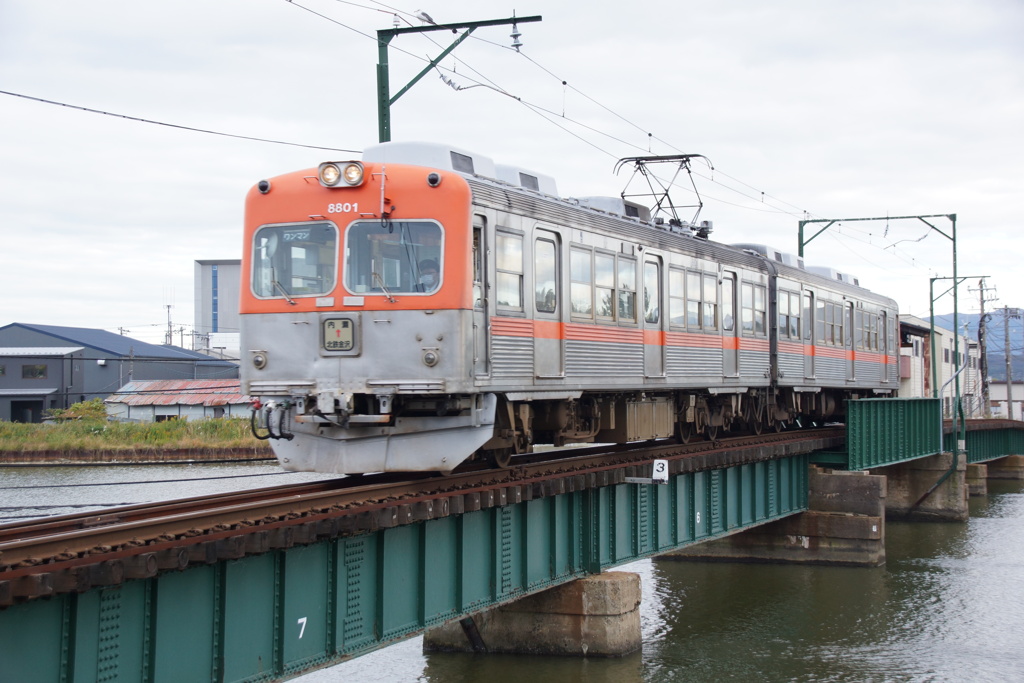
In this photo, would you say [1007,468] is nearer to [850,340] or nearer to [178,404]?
Answer: [850,340]

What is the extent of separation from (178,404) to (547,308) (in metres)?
39.3

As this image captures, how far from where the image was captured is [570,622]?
56.3 feet

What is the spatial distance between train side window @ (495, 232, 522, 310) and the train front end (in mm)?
817

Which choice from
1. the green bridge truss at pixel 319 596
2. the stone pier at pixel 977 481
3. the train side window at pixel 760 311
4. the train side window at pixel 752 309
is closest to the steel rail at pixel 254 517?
the green bridge truss at pixel 319 596

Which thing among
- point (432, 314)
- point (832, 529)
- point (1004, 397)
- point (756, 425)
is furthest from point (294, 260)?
point (1004, 397)

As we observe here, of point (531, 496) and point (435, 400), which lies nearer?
point (435, 400)

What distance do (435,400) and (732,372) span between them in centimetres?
944

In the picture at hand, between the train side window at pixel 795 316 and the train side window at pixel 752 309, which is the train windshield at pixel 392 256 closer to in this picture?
the train side window at pixel 752 309

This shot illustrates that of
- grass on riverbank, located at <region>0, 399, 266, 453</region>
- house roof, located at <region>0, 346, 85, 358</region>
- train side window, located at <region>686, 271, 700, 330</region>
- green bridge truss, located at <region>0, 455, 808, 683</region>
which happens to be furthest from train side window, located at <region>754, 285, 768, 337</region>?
house roof, located at <region>0, 346, 85, 358</region>

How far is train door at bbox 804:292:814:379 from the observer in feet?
78.4

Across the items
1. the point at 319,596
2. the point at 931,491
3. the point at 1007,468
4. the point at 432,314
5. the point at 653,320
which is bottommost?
the point at 1007,468

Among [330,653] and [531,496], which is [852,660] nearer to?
[531,496]

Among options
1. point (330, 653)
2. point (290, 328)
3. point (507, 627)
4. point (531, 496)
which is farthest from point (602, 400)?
point (330, 653)

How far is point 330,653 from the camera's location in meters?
9.77
